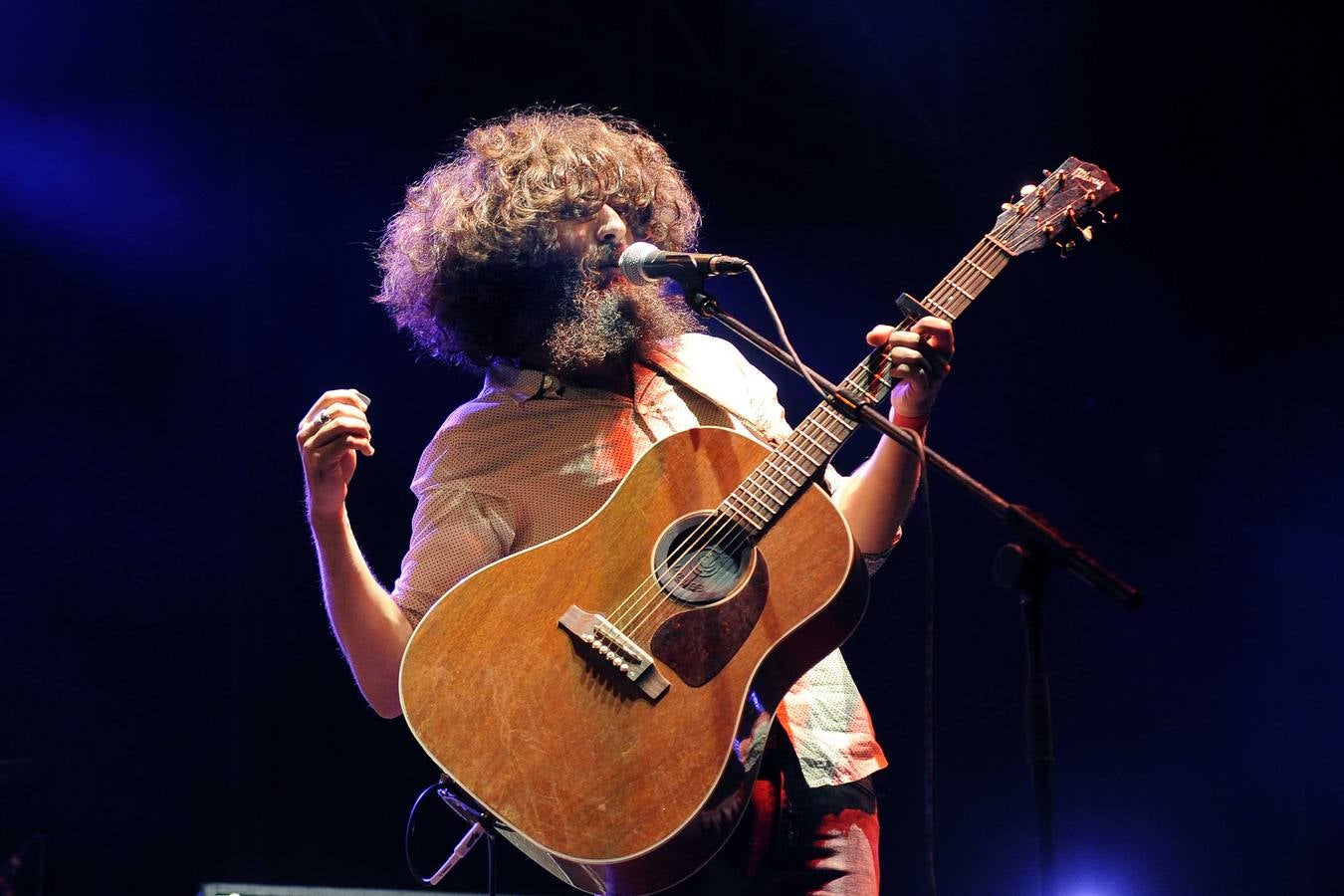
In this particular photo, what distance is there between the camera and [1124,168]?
5625 mm

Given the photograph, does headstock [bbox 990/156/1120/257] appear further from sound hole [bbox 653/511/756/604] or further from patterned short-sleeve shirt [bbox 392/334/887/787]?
sound hole [bbox 653/511/756/604]

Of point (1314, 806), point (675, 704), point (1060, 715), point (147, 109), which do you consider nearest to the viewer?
point (675, 704)

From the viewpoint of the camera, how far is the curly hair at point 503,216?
8.63ft

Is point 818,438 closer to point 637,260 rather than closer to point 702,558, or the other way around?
point 702,558

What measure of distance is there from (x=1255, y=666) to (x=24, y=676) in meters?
5.18

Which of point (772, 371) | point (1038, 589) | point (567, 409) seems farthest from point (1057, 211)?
point (772, 371)

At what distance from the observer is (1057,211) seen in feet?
7.61

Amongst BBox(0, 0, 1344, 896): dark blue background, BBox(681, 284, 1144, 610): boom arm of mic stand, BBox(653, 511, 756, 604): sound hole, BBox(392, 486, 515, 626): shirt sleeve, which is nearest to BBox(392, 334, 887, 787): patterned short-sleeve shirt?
BBox(392, 486, 515, 626): shirt sleeve

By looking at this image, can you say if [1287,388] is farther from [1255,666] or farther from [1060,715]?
[1060,715]

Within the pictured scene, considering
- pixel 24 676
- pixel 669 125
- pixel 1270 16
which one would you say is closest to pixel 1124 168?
pixel 1270 16

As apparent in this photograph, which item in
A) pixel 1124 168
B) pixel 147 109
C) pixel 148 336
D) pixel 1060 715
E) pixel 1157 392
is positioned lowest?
pixel 148 336

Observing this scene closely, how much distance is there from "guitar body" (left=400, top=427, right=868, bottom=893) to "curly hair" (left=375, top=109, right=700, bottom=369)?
68cm

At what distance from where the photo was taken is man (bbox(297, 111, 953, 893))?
2186 mm

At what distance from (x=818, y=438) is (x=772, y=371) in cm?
339
